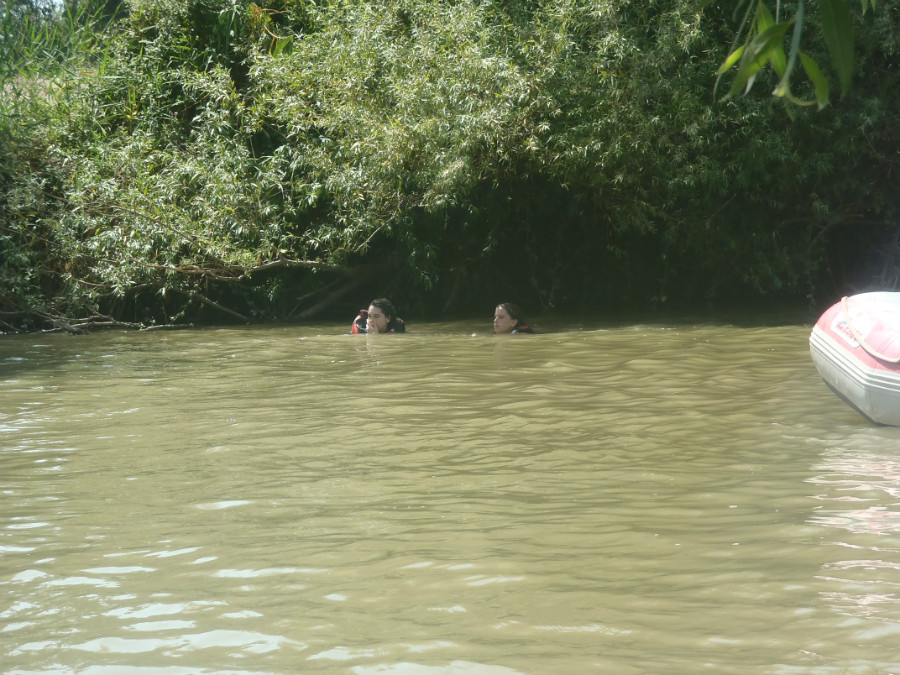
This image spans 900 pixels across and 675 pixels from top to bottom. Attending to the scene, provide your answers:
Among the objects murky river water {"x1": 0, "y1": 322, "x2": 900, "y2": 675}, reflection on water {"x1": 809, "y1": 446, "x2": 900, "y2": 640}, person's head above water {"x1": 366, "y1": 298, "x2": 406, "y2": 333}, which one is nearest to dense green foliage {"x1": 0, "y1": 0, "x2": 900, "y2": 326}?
person's head above water {"x1": 366, "y1": 298, "x2": 406, "y2": 333}

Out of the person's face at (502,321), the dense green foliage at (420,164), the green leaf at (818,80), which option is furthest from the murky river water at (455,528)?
the dense green foliage at (420,164)

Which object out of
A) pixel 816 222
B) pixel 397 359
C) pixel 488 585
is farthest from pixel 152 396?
pixel 816 222

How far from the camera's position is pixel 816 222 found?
13.1 metres

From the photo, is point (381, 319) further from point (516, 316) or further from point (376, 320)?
point (516, 316)

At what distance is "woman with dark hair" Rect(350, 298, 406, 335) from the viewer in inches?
451

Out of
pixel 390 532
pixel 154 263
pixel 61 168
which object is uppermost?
pixel 61 168

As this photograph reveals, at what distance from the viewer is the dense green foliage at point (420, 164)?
11.6 m

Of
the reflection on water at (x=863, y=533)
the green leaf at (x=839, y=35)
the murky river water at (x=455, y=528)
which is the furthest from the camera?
the reflection on water at (x=863, y=533)

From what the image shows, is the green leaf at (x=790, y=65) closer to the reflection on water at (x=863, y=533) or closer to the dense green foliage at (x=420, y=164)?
the reflection on water at (x=863, y=533)

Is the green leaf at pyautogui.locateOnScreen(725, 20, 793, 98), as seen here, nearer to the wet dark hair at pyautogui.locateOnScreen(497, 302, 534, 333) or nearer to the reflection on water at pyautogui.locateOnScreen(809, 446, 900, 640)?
the reflection on water at pyautogui.locateOnScreen(809, 446, 900, 640)

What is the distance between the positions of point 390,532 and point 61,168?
458 inches

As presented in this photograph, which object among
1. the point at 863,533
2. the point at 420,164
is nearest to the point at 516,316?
the point at 420,164

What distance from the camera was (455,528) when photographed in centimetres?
389

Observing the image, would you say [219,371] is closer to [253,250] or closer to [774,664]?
[253,250]
